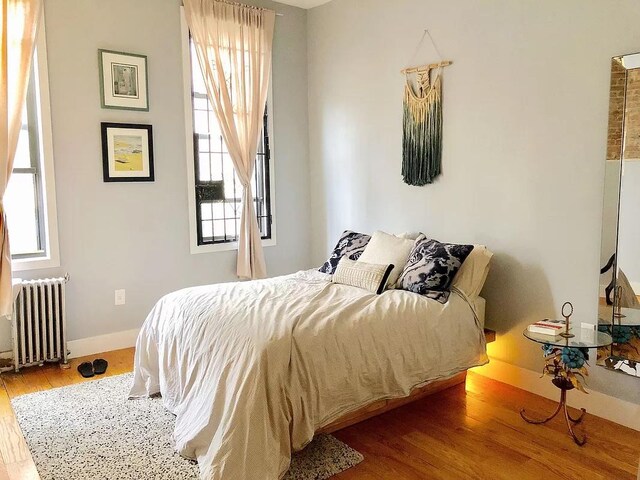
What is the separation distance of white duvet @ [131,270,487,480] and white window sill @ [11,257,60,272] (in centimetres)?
104

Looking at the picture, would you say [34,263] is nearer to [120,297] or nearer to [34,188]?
[34,188]

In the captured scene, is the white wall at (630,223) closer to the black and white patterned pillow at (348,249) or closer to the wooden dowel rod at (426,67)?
the wooden dowel rod at (426,67)

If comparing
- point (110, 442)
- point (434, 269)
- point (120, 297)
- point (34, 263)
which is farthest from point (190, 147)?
point (110, 442)

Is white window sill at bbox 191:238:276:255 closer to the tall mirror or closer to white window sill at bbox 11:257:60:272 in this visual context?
white window sill at bbox 11:257:60:272

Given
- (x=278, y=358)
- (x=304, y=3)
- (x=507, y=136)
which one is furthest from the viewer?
(x=304, y=3)

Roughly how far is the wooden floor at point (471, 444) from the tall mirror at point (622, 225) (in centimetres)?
47

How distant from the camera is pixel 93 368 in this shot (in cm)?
358

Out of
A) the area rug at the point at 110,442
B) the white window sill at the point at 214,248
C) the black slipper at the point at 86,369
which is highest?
the white window sill at the point at 214,248

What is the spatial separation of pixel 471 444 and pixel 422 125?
7.11ft

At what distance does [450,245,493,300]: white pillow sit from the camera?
3217 mm

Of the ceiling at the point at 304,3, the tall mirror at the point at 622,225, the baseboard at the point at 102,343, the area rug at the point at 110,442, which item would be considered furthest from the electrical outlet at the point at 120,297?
the tall mirror at the point at 622,225

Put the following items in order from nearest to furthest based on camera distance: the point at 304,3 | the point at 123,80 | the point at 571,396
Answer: the point at 571,396 → the point at 123,80 → the point at 304,3

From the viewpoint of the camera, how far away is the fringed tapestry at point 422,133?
367 cm

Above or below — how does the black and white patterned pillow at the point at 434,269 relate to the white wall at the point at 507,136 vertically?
below
